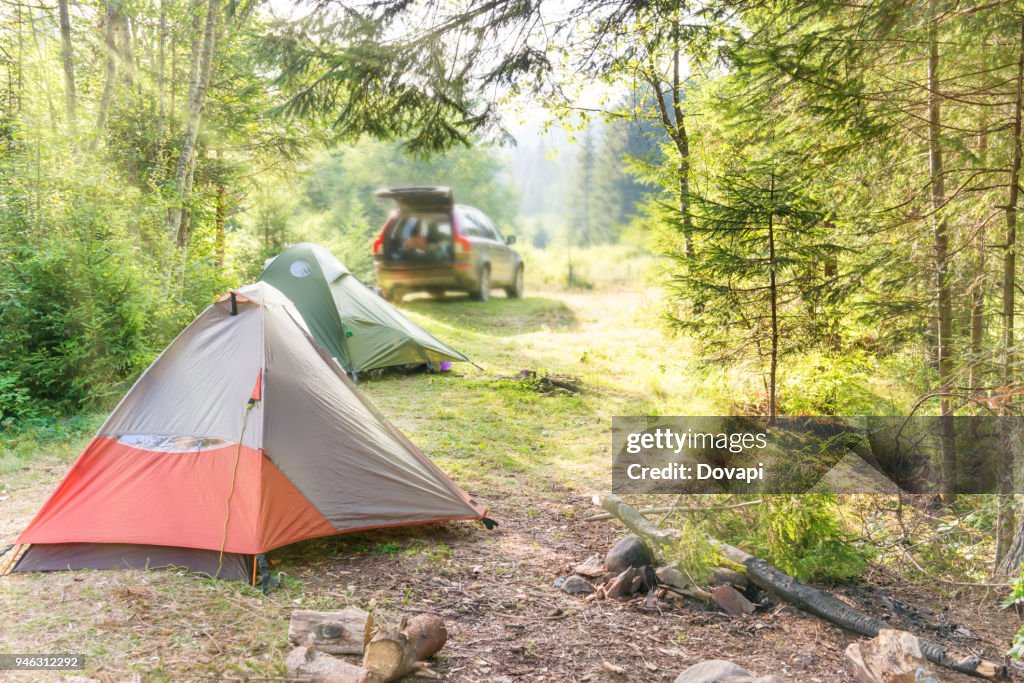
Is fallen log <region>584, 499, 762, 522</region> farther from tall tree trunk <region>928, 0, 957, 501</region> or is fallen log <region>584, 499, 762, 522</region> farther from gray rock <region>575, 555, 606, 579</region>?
tall tree trunk <region>928, 0, 957, 501</region>

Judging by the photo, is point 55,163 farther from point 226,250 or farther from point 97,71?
point 226,250

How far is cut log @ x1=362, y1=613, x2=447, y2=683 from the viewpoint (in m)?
2.88

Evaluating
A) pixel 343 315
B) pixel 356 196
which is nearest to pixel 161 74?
pixel 343 315

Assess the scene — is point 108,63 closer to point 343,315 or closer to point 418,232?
point 343,315

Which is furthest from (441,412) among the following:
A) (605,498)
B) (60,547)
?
(60,547)

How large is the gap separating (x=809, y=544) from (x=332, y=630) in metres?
2.51

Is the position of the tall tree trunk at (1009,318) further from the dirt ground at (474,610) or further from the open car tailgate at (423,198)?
the open car tailgate at (423,198)

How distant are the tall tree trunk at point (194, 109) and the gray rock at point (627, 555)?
244 inches

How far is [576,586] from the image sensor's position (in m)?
3.97

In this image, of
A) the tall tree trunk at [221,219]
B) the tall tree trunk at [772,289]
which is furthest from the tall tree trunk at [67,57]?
the tall tree trunk at [772,289]

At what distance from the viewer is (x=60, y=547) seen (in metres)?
3.86

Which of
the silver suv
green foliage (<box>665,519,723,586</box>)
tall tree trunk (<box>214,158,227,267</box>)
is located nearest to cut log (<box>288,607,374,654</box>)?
green foliage (<box>665,519,723,586</box>)

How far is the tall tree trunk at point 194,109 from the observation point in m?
7.94

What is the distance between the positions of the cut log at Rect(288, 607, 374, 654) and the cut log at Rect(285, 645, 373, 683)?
4.4 inches
